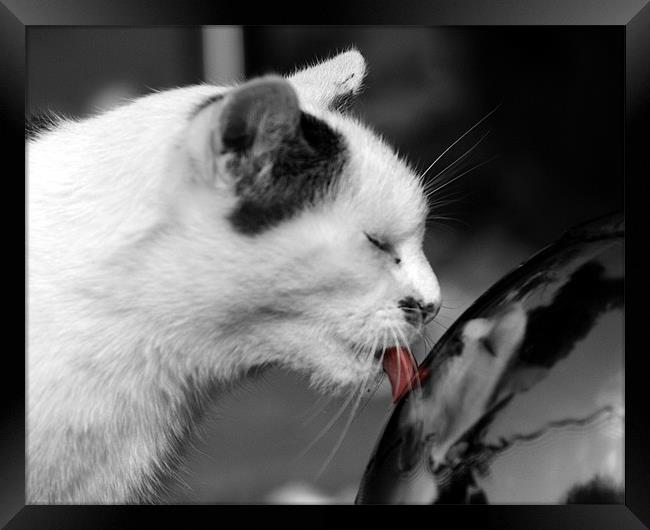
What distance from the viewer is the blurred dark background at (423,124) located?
35.3 inches

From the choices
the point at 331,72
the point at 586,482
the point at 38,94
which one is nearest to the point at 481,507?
the point at 586,482

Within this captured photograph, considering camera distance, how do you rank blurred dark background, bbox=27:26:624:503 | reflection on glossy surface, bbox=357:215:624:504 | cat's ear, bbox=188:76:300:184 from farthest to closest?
blurred dark background, bbox=27:26:624:503, reflection on glossy surface, bbox=357:215:624:504, cat's ear, bbox=188:76:300:184

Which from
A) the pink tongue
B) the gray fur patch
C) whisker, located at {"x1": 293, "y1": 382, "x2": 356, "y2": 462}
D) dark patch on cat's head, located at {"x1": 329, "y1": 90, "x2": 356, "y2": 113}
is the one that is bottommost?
whisker, located at {"x1": 293, "y1": 382, "x2": 356, "y2": 462}

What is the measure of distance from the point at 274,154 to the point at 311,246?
0.33 feet

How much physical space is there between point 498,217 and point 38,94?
1.91ft

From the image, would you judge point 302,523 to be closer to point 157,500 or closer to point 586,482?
point 157,500

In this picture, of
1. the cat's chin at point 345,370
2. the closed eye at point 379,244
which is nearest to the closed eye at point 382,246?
the closed eye at point 379,244

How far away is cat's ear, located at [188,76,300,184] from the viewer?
0.69m

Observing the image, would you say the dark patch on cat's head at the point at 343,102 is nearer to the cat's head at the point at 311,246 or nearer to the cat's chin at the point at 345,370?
the cat's head at the point at 311,246

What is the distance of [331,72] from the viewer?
0.89m

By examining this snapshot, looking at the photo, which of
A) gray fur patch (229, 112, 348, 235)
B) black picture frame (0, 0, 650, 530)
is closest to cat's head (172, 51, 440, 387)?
gray fur patch (229, 112, 348, 235)

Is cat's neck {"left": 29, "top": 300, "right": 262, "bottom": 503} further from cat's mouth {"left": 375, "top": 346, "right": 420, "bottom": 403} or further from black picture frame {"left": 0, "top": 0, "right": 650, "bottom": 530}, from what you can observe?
cat's mouth {"left": 375, "top": 346, "right": 420, "bottom": 403}

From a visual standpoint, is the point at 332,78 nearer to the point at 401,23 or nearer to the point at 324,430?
the point at 401,23

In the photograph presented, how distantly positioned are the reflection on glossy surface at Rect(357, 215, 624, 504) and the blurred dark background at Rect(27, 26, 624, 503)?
3.7 inches
